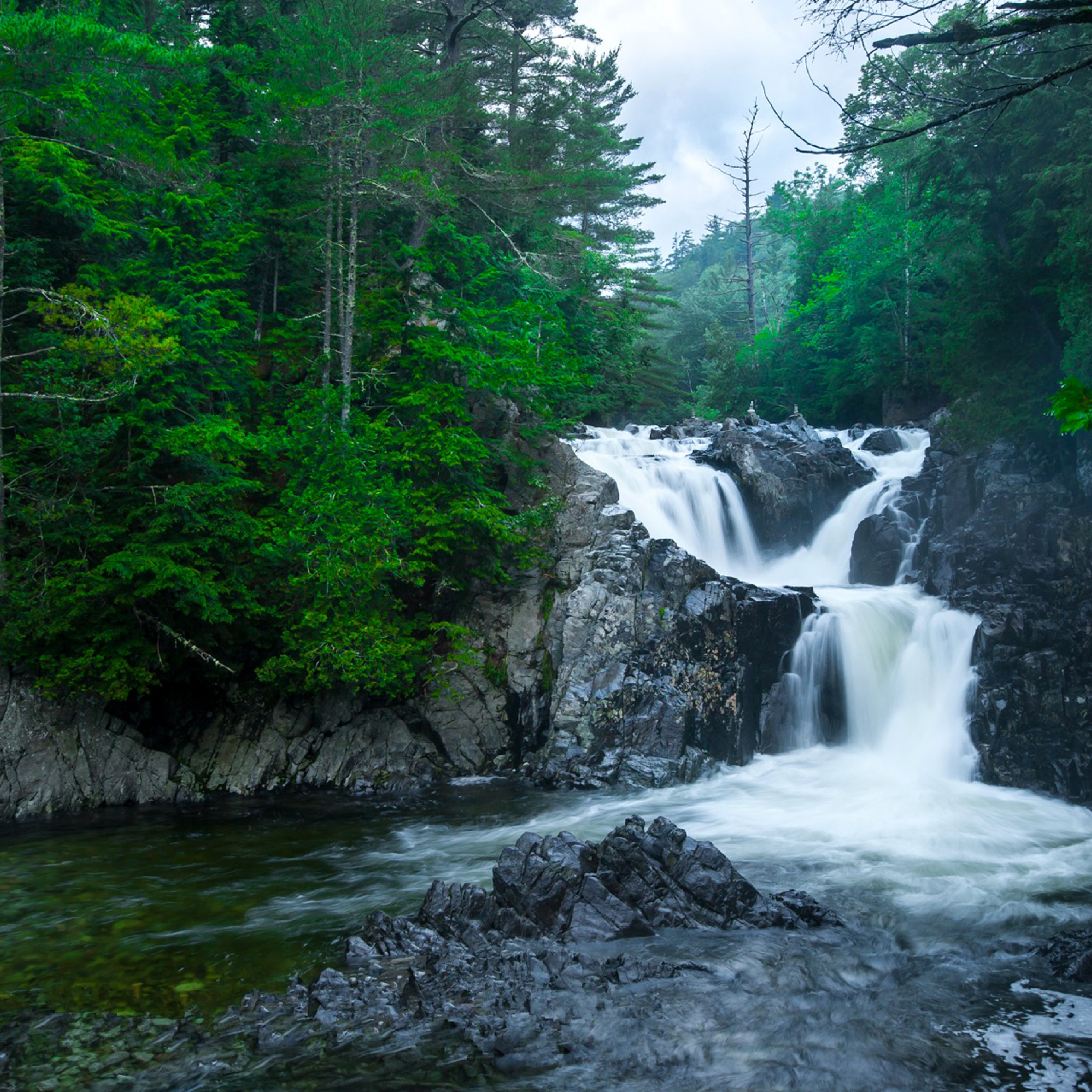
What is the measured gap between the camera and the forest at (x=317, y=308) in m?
11.5

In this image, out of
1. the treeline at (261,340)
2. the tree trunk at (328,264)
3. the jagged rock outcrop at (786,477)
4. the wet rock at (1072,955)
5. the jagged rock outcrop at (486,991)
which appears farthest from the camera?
the jagged rock outcrop at (786,477)

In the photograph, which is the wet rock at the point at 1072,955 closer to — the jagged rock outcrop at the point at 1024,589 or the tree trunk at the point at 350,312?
the jagged rock outcrop at the point at 1024,589

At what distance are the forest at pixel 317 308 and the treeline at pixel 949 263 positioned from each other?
0.33 ft

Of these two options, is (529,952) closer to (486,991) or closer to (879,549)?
(486,991)

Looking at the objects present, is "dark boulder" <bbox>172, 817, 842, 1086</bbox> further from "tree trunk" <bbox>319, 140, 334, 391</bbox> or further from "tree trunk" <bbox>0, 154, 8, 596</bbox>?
"tree trunk" <bbox>319, 140, 334, 391</bbox>

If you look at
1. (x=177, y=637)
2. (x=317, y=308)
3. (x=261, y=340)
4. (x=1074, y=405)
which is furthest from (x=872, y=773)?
(x=317, y=308)

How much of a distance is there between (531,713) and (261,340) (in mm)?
9378

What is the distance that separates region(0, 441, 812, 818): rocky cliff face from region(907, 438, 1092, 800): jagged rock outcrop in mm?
3015

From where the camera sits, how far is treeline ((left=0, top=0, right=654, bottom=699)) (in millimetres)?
11445

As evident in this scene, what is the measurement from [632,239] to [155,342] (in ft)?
78.1

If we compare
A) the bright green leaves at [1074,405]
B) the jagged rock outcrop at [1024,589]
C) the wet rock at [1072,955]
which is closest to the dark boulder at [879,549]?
the jagged rock outcrop at [1024,589]

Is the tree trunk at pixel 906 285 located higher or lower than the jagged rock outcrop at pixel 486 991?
higher

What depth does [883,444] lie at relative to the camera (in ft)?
72.4

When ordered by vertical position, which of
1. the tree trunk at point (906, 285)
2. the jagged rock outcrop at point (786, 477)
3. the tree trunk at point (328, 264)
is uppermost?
the tree trunk at point (906, 285)
